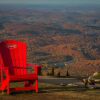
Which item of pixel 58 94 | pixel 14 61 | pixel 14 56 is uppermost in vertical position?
pixel 14 56

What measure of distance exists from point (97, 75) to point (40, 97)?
617 centimetres

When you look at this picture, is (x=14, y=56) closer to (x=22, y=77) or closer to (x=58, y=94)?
(x=22, y=77)

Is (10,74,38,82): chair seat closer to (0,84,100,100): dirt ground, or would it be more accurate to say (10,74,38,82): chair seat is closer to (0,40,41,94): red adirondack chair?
(0,40,41,94): red adirondack chair

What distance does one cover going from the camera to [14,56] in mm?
13820

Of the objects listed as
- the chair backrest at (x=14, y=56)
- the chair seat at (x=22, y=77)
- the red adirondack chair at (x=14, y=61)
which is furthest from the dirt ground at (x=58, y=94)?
the chair backrest at (x=14, y=56)

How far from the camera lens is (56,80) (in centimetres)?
1697

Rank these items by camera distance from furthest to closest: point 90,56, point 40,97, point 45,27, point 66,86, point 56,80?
1. point 45,27
2. point 90,56
3. point 56,80
4. point 66,86
5. point 40,97

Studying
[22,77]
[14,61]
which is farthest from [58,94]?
[14,61]

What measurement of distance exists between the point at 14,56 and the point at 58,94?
5.57ft

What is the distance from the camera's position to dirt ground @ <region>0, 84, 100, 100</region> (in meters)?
12.8

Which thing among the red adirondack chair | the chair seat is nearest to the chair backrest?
the red adirondack chair

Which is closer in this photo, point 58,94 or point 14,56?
point 58,94

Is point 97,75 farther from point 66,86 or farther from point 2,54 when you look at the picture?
point 2,54

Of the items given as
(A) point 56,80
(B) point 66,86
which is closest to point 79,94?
(B) point 66,86
